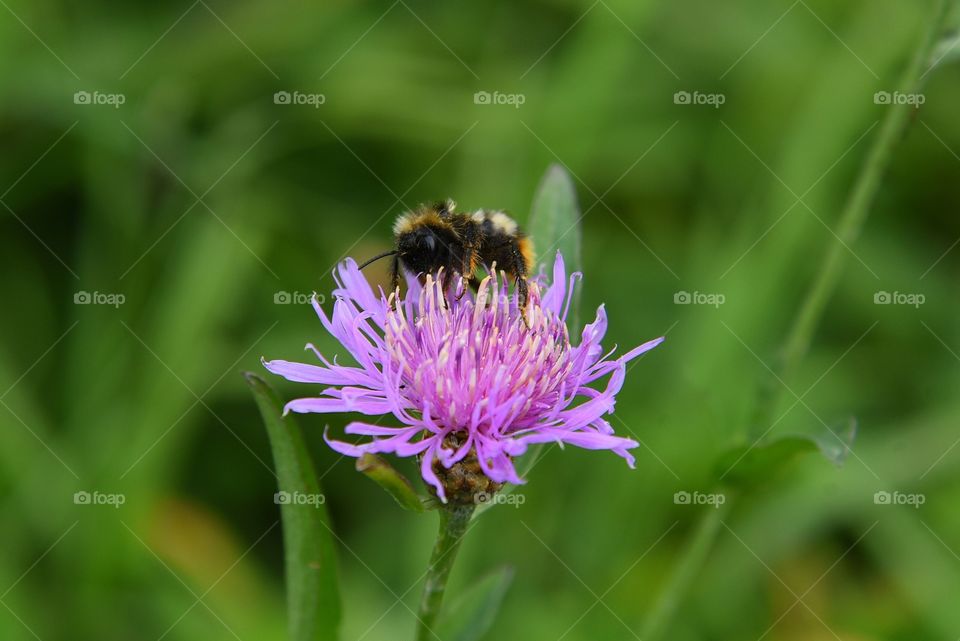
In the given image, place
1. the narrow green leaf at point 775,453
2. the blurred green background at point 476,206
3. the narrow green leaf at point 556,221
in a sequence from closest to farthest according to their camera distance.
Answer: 1. the narrow green leaf at point 775,453
2. the narrow green leaf at point 556,221
3. the blurred green background at point 476,206

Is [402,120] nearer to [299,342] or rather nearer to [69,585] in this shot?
→ [299,342]

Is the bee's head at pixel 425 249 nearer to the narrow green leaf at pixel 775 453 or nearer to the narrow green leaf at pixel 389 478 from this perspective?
the narrow green leaf at pixel 389 478

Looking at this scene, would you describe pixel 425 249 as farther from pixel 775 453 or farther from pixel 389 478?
pixel 775 453

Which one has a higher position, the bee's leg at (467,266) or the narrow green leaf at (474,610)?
the bee's leg at (467,266)

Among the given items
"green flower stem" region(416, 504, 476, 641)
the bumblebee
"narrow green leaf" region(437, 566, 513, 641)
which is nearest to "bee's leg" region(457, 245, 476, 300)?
the bumblebee

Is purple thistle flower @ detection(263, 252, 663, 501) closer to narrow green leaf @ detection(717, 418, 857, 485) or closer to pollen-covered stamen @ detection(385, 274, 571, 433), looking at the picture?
pollen-covered stamen @ detection(385, 274, 571, 433)

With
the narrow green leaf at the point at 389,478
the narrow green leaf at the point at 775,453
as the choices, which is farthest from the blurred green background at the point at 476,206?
the narrow green leaf at the point at 389,478

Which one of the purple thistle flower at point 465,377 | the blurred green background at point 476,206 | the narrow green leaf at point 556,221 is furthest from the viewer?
the blurred green background at point 476,206
